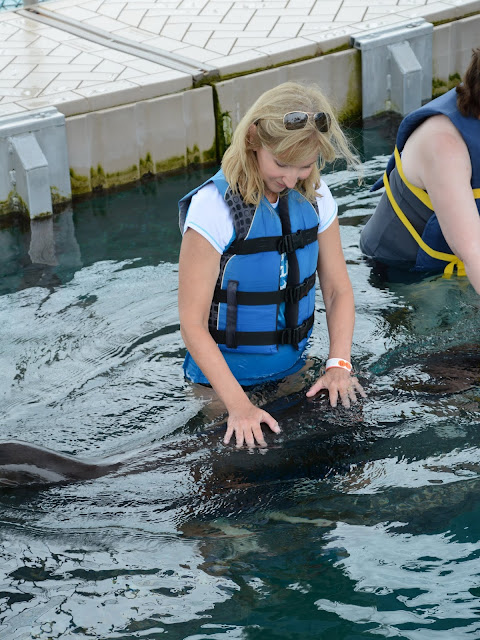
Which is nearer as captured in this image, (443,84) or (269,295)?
(269,295)

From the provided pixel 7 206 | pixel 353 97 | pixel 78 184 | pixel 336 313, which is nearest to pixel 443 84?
pixel 353 97

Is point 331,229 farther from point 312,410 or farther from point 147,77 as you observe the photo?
point 147,77

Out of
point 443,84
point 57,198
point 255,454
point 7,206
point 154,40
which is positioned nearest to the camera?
point 255,454

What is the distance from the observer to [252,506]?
11.4ft

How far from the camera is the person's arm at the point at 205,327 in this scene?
3320 mm

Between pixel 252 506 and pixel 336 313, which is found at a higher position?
pixel 336 313

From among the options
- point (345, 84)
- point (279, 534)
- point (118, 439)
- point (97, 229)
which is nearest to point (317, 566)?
point (279, 534)

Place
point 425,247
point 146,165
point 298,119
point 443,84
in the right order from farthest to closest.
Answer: point 443,84 < point 146,165 < point 425,247 < point 298,119

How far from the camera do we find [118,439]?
13.2 feet

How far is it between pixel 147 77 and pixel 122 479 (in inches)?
165

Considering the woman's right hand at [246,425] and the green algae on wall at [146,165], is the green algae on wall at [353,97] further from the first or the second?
the woman's right hand at [246,425]

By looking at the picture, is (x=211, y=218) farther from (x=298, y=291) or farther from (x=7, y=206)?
(x=7, y=206)

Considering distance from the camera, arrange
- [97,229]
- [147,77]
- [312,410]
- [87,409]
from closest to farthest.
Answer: [312,410], [87,409], [97,229], [147,77]

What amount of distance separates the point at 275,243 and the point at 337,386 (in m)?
0.62
